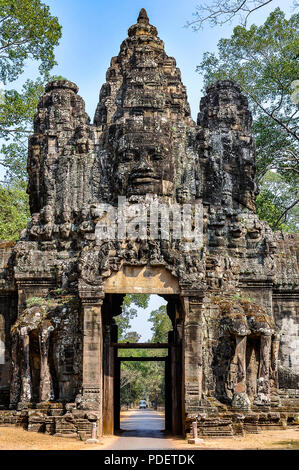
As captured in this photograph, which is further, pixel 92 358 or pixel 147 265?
pixel 147 265

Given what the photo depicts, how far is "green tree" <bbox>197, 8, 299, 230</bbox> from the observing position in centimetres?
2720

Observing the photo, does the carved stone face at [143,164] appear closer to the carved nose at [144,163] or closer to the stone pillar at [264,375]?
the carved nose at [144,163]

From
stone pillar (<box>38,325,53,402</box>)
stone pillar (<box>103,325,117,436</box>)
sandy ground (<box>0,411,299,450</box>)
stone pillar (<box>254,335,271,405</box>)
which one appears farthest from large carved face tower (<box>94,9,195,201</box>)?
sandy ground (<box>0,411,299,450</box>)

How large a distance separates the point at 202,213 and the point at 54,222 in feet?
13.3

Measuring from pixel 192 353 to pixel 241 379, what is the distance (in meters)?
1.33

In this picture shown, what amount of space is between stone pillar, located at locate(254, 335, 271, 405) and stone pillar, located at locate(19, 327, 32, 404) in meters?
5.38

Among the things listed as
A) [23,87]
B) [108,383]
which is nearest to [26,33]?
[23,87]

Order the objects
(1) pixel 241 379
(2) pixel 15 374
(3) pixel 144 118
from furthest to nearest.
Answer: (3) pixel 144 118, (2) pixel 15 374, (1) pixel 241 379

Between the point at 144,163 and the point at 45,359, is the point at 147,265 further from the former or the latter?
the point at 45,359

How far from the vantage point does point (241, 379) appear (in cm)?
1570

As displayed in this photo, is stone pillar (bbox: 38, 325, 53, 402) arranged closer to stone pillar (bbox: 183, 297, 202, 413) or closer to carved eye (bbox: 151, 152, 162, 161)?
stone pillar (bbox: 183, 297, 202, 413)

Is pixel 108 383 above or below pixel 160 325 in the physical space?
below

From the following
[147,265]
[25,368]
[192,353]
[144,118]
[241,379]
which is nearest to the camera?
[192,353]
